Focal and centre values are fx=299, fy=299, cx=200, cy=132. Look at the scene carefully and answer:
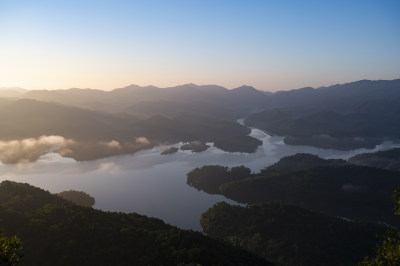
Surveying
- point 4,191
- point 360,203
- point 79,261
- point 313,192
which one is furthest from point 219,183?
point 79,261

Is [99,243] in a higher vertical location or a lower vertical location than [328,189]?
higher

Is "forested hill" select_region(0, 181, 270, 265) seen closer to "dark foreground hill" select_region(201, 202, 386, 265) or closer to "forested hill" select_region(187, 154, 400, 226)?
"dark foreground hill" select_region(201, 202, 386, 265)

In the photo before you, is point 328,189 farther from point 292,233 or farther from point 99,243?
point 99,243

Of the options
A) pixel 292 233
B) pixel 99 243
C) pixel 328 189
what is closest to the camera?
pixel 99 243

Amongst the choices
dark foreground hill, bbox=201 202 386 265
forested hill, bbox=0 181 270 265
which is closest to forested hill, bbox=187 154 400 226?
dark foreground hill, bbox=201 202 386 265

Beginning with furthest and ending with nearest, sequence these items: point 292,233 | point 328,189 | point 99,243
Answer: point 328,189
point 292,233
point 99,243

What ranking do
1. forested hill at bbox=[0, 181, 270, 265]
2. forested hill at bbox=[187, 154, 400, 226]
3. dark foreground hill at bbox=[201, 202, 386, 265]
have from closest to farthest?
1. forested hill at bbox=[0, 181, 270, 265]
2. dark foreground hill at bbox=[201, 202, 386, 265]
3. forested hill at bbox=[187, 154, 400, 226]

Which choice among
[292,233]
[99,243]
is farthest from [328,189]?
[99,243]
